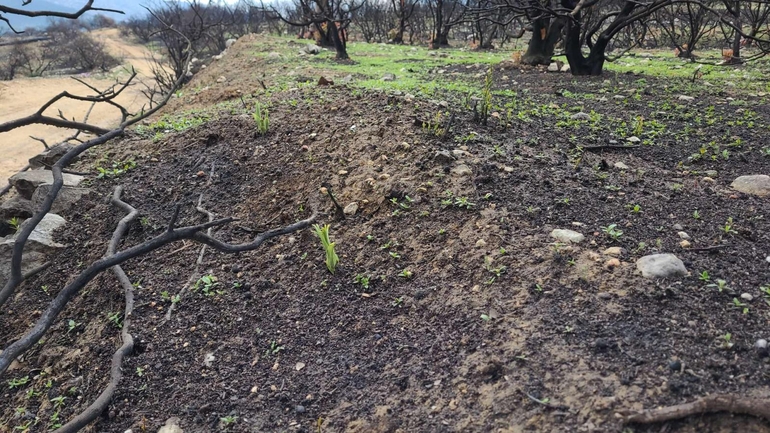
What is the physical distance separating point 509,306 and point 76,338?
2219 mm

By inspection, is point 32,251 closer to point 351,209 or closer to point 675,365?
point 351,209

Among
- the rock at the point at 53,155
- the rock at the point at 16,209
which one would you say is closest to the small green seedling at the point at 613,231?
the rock at the point at 16,209

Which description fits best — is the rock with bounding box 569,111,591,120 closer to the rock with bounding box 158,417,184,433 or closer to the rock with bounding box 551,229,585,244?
the rock with bounding box 551,229,585,244

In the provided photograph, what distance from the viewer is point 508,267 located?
216 cm

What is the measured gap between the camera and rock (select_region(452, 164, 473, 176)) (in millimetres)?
2879

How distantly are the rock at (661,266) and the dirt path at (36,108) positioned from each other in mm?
7708

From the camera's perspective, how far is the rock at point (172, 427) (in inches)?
72.2

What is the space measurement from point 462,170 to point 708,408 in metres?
1.80

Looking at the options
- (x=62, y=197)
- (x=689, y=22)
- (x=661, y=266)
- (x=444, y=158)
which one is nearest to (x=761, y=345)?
(x=661, y=266)

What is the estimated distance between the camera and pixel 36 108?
1363 cm

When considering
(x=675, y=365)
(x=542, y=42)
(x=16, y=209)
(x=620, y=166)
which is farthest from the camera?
(x=542, y=42)

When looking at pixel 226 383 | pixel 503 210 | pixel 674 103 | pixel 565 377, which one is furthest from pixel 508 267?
pixel 674 103

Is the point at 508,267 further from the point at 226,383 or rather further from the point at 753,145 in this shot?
the point at 753,145

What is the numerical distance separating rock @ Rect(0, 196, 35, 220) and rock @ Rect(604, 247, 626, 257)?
425 centimetres
